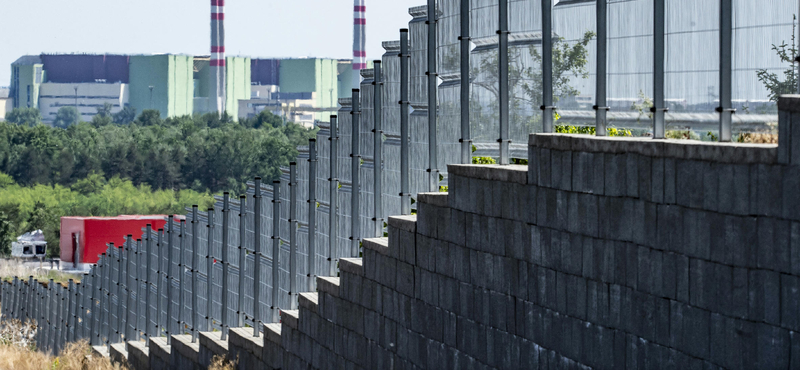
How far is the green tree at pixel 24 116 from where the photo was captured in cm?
15162

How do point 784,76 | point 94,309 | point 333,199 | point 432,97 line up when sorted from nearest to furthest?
point 784,76, point 432,97, point 333,199, point 94,309

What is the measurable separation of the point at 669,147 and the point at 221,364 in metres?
8.31

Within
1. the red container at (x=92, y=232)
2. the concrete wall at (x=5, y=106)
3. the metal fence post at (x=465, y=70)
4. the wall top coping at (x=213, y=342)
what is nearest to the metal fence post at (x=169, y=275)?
the wall top coping at (x=213, y=342)

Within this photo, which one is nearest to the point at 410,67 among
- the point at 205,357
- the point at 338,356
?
the point at 338,356

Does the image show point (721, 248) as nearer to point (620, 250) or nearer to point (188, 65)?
point (620, 250)

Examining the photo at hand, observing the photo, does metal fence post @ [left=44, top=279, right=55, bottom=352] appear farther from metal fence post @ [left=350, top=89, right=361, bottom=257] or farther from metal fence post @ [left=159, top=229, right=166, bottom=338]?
metal fence post @ [left=350, top=89, right=361, bottom=257]

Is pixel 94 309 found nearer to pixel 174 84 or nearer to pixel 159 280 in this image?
pixel 159 280

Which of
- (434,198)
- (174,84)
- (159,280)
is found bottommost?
(159,280)

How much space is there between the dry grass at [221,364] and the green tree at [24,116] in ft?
486

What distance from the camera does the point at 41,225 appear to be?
2475 inches

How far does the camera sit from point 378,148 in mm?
9562

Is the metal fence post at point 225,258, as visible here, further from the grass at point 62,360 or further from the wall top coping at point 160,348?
the grass at point 62,360

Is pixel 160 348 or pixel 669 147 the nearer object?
pixel 669 147

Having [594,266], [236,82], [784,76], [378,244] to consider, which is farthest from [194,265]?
[236,82]
